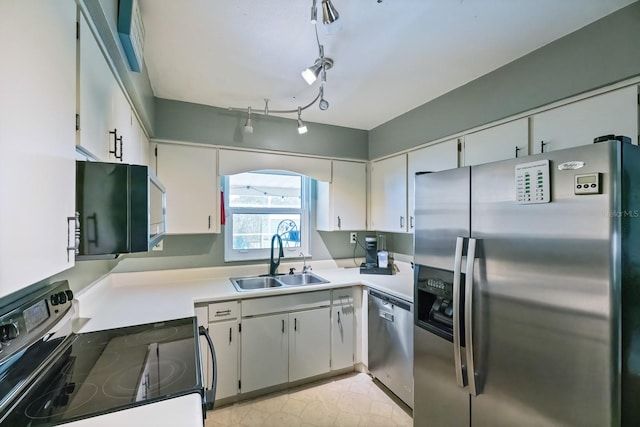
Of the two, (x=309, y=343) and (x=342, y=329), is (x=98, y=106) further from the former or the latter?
(x=342, y=329)

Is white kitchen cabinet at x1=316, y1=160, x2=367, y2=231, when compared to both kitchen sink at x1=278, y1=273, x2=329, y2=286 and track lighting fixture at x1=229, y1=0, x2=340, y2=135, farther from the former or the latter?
track lighting fixture at x1=229, y1=0, x2=340, y2=135

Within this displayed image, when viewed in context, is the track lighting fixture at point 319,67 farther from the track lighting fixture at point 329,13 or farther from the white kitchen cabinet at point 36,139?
the white kitchen cabinet at point 36,139

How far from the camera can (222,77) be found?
2.08m

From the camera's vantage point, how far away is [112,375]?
39.4 inches

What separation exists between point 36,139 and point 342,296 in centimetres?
227

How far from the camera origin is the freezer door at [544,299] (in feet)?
3.34

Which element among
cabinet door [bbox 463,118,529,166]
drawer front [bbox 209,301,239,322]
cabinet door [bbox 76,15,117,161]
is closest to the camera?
cabinet door [bbox 76,15,117,161]

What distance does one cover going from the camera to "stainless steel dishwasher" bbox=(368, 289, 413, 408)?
2.11m

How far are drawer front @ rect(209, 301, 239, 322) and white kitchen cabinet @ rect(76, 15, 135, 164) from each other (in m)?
1.17

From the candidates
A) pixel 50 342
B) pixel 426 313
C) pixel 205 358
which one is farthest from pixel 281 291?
pixel 50 342

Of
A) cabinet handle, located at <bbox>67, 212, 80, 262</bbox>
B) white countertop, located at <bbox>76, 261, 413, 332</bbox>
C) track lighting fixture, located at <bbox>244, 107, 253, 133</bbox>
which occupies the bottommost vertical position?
white countertop, located at <bbox>76, 261, 413, 332</bbox>

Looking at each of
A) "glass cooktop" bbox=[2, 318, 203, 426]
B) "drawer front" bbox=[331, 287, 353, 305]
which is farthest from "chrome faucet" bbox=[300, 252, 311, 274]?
"glass cooktop" bbox=[2, 318, 203, 426]

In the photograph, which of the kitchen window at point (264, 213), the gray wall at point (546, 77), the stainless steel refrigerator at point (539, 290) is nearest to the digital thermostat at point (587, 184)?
the stainless steel refrigerator at point (539, 290)

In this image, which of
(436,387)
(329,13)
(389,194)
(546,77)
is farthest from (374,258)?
(329,13)
